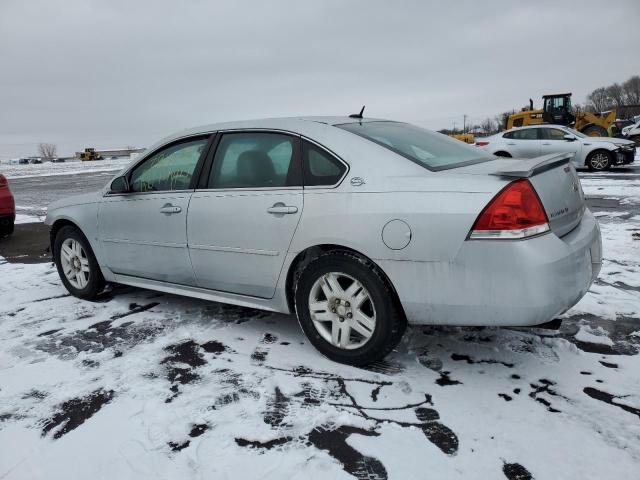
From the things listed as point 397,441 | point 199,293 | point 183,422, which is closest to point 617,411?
point 397,441

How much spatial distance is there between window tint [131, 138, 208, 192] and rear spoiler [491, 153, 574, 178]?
2162 millimetres

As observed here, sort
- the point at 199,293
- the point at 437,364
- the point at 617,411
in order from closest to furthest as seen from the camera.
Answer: the point at 617,411
the point at 437,364
the point at 199,293

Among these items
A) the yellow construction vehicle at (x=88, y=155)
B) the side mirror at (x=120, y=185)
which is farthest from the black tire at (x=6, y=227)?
the yellow construction vehicle at (x=88, y=155)

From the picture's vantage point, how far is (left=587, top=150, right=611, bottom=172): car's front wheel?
14.3 meters

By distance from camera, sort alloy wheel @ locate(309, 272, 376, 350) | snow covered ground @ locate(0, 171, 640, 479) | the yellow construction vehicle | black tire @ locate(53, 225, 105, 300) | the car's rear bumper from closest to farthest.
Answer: snow covered ground @ locate(0, 171, 640, 479) → the car's rear bumper → alloy wheel @ locate(309, 272, 376, 350) → black tire @ locate(53, 225, 105, 300) → the yellow construction vehicle

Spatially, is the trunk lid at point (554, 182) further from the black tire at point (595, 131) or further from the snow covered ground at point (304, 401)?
the black tire at point (595, 131)

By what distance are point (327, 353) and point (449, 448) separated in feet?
3.35

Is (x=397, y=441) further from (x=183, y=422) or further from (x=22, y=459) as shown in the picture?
(x=22, y=459)

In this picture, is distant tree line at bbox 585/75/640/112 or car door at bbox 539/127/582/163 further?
distant tree line at bbox 585/75/640/112

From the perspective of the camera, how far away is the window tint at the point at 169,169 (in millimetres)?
3666

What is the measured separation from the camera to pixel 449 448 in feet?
7.08

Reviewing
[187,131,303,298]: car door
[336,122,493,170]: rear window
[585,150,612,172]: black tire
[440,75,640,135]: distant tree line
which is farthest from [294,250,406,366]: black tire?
[440,75,640,135]: distant tree line

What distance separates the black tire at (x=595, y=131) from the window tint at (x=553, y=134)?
7334 mm

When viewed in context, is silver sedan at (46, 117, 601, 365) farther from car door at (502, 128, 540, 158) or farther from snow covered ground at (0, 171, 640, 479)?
car door at (502, 128, 540, 158)
